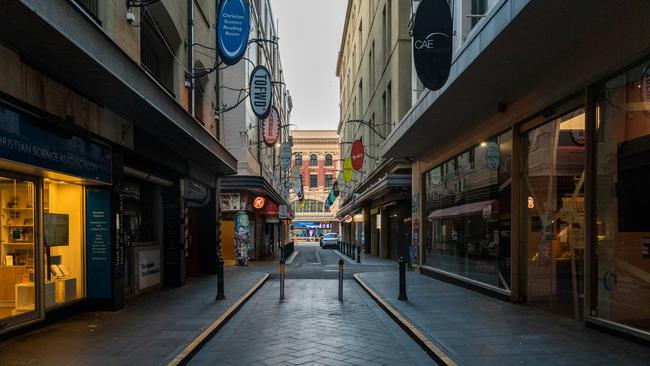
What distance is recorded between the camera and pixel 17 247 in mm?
8539

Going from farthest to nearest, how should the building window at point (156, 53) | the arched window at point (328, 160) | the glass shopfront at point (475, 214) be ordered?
the arched window at point (328, 160) → the building window at point (156, 53) → the glass shopfront at point (475, 214)

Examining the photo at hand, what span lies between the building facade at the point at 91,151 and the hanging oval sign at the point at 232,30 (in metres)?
1.58

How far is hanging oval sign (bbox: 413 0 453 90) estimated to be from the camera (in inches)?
412

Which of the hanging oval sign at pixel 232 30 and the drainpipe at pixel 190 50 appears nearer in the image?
the hanging oval sign at pixel 232 30

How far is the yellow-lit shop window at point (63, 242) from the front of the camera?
9273mm

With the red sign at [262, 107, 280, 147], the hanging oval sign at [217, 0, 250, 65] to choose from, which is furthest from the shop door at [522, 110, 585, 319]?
the red sign at [262, 107, 280, 147]

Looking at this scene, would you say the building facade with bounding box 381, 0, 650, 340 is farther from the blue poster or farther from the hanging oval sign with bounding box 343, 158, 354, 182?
the hanging oval sign with bounding box 343, 158, 354, 182

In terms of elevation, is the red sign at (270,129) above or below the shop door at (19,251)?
above

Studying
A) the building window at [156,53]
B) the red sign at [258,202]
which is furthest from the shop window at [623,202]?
the red sign at [258,202]

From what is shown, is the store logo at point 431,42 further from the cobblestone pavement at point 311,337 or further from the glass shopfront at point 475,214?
the cobblestone pavement at point 311,337

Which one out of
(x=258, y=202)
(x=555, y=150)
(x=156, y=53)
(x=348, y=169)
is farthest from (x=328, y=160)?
(x=555, y=150)

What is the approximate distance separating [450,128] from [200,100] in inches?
323

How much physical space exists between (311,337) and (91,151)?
500 cm

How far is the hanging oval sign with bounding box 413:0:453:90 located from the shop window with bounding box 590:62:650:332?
116 inches
